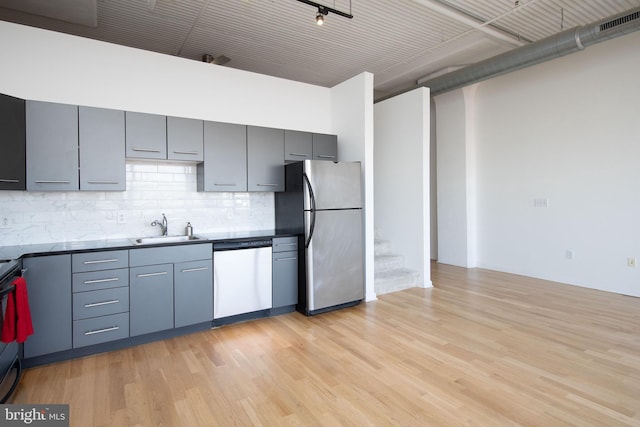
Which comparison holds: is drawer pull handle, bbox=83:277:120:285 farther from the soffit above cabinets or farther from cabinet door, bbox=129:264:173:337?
the soffit above cabinets

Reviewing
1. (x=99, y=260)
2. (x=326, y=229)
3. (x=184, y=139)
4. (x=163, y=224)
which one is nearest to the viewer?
(x=99, y=260)

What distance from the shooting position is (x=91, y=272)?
297 cm

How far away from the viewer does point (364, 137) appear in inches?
177

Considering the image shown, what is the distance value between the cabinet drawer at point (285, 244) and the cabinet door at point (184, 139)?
1.22 m

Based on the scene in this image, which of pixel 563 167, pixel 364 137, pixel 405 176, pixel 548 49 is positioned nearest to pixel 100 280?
pixel 364 137

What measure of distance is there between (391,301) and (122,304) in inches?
119

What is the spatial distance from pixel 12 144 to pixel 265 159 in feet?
7.52

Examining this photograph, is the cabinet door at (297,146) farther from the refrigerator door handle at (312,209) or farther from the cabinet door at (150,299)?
the cabinet door at (150,299)

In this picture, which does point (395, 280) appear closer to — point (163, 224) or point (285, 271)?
point (285, 271)

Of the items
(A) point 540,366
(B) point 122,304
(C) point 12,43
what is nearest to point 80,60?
(C) point 12,43

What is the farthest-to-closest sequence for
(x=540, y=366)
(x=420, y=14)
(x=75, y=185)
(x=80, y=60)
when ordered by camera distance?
(x=420, y=14) → (x=80, y=60) → (x=75, y=185) → (x=540, y=366)

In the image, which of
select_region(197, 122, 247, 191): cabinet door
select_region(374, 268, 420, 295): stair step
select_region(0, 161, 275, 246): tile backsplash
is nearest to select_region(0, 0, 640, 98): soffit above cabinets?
select_region(197, 122, 247, 191): cabinet door

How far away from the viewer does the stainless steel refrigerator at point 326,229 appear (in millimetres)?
3953

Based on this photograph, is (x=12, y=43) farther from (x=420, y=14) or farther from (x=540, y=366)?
(x=540, y=366)
